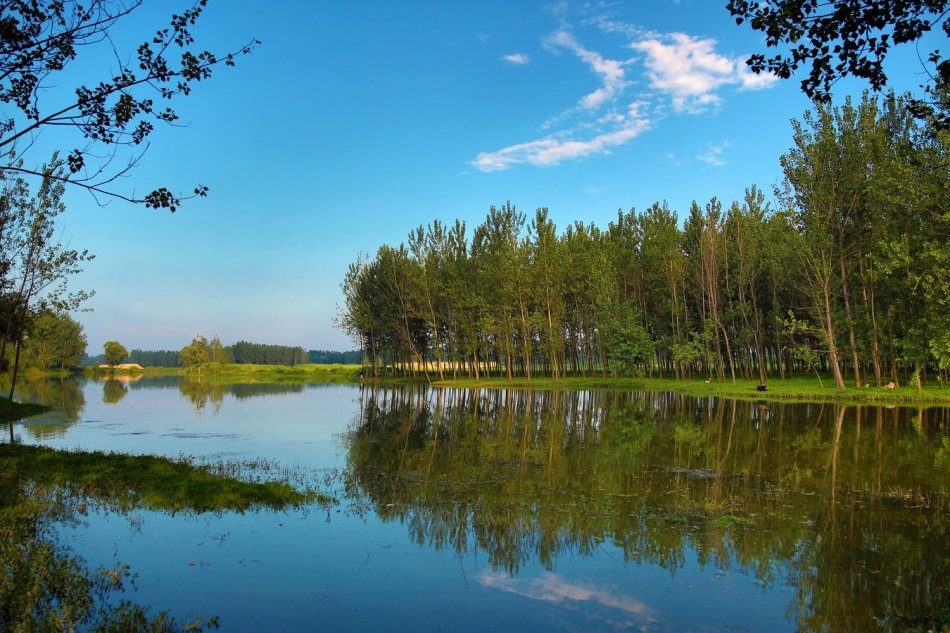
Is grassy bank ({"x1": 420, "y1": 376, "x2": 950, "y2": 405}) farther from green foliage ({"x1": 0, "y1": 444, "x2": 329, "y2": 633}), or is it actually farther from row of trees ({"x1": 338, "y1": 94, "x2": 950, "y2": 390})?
green foliage ({"x1": 0, "y1": 444, "x2": 329, "y2": 633})

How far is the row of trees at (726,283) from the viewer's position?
4325cm

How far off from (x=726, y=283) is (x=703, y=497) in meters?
56.3

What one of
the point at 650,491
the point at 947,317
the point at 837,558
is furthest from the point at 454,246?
the point at 837,558

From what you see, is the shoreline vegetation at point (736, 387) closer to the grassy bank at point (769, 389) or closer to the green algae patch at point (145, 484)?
the grassy bank at point (769, 389)

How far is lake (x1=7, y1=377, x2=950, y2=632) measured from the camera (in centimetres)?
827

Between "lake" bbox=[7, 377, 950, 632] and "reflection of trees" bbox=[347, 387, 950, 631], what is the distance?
6cm

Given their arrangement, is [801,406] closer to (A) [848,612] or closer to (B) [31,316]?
(A) [848,612]

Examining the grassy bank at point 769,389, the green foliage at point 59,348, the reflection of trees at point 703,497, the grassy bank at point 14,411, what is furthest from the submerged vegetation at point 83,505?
the green foliage at point 59,348

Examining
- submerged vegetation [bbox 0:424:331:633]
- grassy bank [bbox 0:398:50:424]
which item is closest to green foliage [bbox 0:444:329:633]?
submerged vegetation [bbox 0:424:331:633]

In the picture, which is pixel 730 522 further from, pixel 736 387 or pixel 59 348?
pixel 59 348

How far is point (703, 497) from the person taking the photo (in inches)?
569

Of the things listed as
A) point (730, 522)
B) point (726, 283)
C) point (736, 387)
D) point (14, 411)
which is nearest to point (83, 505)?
point (730, 522)

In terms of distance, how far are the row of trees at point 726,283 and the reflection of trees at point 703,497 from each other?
1940 centimetres

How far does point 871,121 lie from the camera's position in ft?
147
